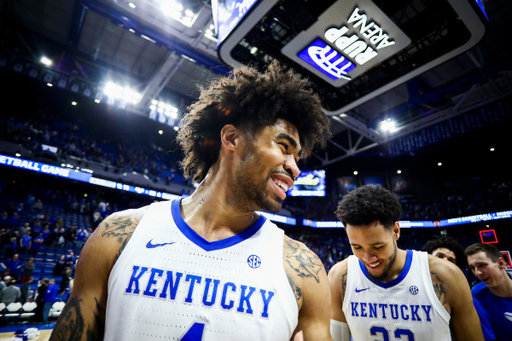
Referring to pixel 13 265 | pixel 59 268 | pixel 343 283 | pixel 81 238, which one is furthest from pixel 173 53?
pixel 343 283

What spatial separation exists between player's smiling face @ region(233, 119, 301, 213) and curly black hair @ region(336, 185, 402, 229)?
3.48 ft

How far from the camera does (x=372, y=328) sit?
91.5 inches

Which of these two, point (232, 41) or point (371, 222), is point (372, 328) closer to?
point (371, 222)

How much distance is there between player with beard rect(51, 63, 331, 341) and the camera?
1.25 metres

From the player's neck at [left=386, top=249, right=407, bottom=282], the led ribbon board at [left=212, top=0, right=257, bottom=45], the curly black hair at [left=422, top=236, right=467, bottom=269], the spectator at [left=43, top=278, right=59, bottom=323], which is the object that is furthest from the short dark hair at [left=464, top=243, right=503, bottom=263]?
the spectator at [left=43, top=278, right=59, bottom=323]

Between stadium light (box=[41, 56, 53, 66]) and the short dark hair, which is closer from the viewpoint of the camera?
the short dark hair

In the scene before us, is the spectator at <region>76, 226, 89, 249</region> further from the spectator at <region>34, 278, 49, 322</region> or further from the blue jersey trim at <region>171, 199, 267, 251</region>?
the blue jersey trim at <region>171, 199, 267, 251</region>

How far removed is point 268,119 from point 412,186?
1126 inches

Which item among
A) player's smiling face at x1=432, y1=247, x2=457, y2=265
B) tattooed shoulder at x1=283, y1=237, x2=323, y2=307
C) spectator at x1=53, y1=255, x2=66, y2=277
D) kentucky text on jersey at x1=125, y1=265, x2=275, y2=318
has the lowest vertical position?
spectator at x1=53, y1=255, x2=66, y2=277

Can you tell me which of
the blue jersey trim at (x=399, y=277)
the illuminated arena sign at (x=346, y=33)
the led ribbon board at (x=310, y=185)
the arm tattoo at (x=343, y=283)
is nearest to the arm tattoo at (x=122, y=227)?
the arm tattoo at (x=343, y=283)

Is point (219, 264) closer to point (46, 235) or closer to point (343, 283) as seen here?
point (343, 283)

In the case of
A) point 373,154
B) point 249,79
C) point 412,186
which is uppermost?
point 373,154

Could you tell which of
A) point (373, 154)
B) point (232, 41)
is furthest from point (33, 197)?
point (373, 154)

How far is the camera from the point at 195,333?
121cm
